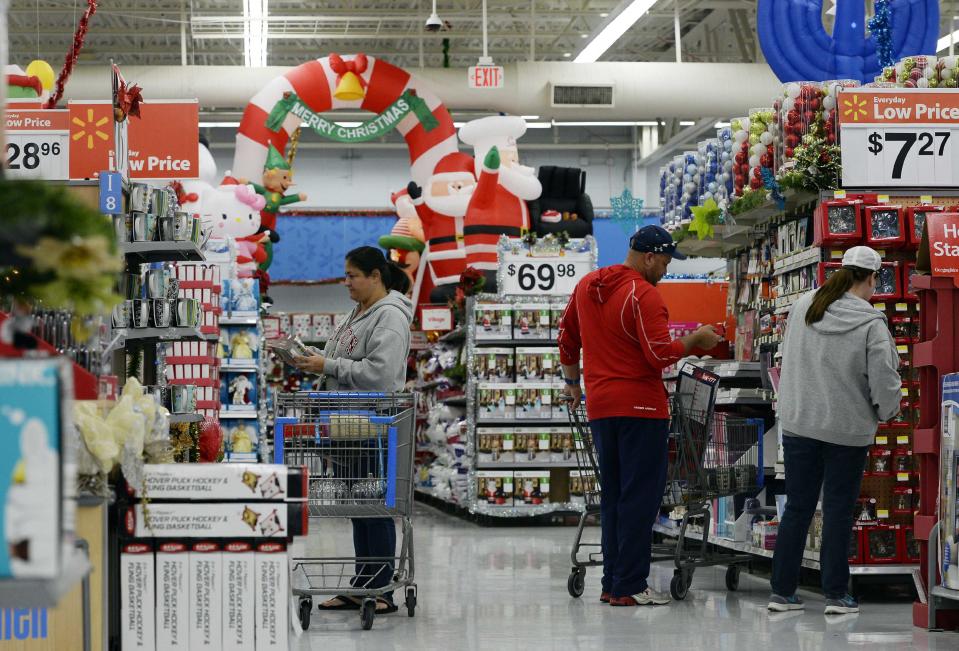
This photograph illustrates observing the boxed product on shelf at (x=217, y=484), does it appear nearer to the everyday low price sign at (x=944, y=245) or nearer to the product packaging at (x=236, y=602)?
the product packaging at (x=236, y=602)

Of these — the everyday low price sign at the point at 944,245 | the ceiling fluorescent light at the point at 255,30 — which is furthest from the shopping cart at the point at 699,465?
the ceiling fluorescent light at the point at 255,30

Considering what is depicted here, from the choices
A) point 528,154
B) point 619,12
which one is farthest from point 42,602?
point 528,154

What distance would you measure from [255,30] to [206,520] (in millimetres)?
14119

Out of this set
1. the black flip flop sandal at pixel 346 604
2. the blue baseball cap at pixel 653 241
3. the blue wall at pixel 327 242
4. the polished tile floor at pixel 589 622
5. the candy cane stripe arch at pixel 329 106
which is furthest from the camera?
the blue wall at pixel 327 242

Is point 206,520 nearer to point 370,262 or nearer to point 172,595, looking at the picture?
point 172,595

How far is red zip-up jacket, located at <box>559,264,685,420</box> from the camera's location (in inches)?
214

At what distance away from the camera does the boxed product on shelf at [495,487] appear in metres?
10.1

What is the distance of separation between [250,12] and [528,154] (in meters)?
8.95

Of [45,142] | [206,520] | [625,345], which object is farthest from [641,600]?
[45,142]

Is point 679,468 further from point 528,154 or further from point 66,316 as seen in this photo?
point 528,154

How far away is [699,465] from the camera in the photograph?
5910 mm

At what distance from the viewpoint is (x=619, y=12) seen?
14.5 meters

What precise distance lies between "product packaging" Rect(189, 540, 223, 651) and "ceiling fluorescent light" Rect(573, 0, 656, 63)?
1165 cm

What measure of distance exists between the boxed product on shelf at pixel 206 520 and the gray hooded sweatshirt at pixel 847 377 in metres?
2.72
